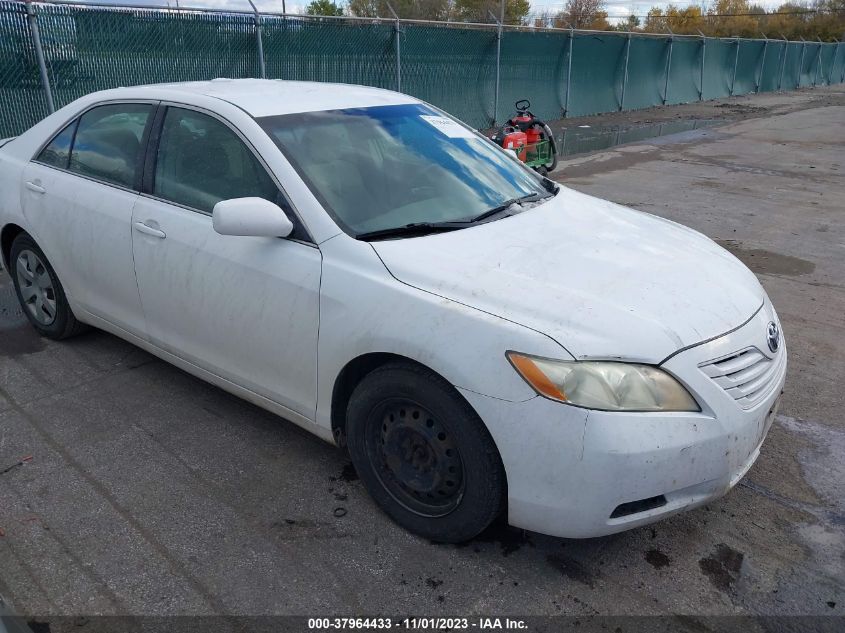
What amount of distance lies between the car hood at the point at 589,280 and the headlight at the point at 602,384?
5 centimetres

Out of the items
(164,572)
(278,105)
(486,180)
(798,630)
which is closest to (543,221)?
(486,180)

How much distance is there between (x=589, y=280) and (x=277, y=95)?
190cm

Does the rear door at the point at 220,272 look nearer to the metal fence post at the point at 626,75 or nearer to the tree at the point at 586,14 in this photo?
the metal fence post at the point at 626,75

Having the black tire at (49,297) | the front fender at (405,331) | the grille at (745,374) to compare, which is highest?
the front fender at (405,331)

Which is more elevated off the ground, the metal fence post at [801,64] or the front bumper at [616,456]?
the metal fence post at [801,64]

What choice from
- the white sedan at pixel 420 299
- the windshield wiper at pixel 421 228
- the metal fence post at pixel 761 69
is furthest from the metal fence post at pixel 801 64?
the windshield wiper at pixel 421 228

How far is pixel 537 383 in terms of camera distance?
2318mm

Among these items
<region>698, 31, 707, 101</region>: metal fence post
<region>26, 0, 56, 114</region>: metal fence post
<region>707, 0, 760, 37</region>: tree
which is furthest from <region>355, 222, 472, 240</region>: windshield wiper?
<region>707, 0, 760, 37</region>: tree

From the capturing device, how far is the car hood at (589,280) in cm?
241

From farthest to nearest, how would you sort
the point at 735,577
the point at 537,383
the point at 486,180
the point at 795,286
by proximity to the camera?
the point at 795,286 → the point at 486,180 → the point at 735,577 → the point at 537,383

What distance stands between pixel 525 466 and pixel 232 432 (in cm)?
179

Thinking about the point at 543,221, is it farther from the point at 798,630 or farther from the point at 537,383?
the point at 798,630

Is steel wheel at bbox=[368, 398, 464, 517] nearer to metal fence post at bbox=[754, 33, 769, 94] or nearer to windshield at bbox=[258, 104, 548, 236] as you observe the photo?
windshield at bbox=[258, 104, 548, 236]

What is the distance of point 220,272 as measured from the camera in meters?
3.21
